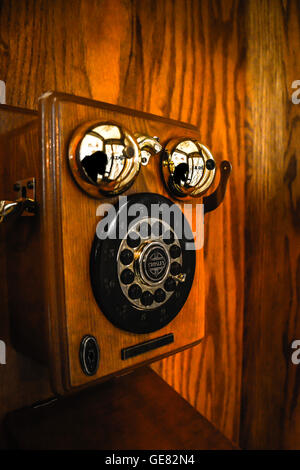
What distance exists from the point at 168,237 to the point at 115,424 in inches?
15.3

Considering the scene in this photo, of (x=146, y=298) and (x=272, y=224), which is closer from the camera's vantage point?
(x=146, y=298)

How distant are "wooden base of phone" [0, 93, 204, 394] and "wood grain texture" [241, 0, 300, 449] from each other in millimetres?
619

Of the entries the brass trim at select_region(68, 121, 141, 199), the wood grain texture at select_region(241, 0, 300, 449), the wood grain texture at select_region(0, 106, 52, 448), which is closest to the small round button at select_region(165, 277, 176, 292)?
the brass trim at select_region(68, 121, 141, 199)

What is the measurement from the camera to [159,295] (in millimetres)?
644

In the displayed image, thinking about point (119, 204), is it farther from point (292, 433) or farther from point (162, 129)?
point (292, 433)

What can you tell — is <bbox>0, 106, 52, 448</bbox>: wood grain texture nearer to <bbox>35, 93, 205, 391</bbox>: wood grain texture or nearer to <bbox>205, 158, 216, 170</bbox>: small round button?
<bbox>35, 93, 205, 391</bbox>: wood grain texture

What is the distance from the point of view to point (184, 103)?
1091 mm

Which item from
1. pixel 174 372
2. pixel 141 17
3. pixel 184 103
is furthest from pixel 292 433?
pixel 141 17

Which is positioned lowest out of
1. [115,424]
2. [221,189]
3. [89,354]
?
[115,424]

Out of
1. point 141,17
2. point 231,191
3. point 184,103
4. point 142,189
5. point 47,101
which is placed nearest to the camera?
point 47,101

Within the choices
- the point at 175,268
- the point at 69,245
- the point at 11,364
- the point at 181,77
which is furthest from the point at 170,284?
the point at 181,77

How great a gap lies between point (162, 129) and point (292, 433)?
1.23m

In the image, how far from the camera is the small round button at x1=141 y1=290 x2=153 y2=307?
2.03ft

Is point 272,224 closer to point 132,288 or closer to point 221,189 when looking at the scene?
point 221,189
